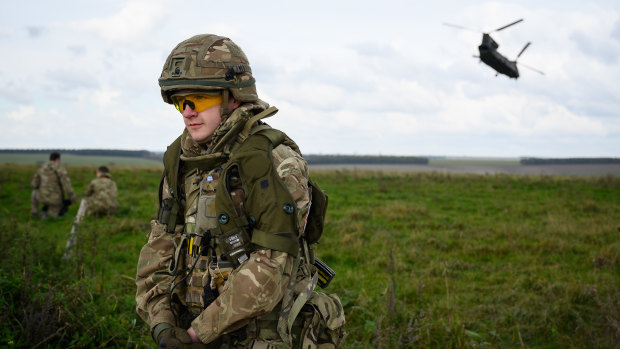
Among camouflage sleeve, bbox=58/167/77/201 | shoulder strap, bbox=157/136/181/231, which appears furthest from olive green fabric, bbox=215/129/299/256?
camouflage sleeve, bbox=58/167/77/201

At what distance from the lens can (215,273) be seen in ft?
7.52

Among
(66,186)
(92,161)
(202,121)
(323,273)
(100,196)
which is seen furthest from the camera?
(92,161)

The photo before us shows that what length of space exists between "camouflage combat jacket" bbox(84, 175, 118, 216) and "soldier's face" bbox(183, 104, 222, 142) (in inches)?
447

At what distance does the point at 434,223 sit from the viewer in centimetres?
1216

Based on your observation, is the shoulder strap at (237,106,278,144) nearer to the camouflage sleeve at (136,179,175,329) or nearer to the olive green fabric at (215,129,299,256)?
the olive green fabric at (215,129,299,256)

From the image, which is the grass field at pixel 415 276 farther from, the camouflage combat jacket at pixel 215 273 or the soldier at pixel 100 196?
the camouflage combat jacket at pixel 215 273

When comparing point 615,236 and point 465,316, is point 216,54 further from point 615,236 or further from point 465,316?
point 615,236

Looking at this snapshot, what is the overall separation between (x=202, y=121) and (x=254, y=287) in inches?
35.3

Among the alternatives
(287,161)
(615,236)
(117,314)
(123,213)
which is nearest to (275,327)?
(287,161)

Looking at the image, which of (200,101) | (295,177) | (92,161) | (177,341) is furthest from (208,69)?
(92,161)

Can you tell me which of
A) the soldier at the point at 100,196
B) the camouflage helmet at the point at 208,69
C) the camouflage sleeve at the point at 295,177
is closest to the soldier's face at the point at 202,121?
the camouflage helmet at the point at 208,69

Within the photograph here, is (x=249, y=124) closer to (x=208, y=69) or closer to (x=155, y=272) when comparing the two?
(x=208, y=69)

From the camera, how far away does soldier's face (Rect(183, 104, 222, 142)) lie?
2.40 m

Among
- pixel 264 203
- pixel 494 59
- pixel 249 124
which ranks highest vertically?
pixel 494 59
